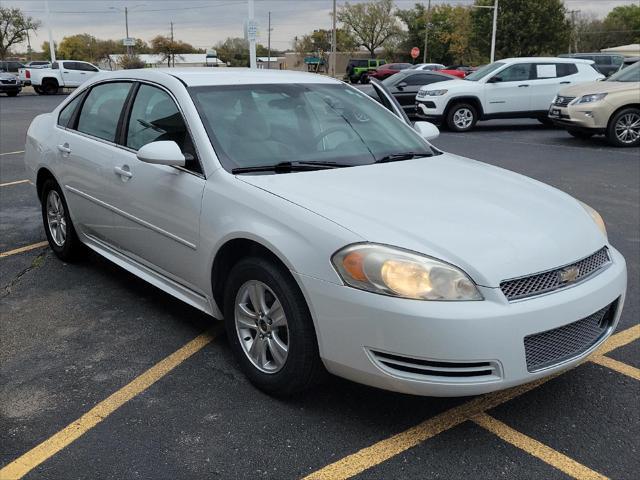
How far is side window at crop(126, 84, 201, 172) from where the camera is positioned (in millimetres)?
3770

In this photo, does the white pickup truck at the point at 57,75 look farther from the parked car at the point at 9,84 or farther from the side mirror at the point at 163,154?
the side mirror at the point at 163,154

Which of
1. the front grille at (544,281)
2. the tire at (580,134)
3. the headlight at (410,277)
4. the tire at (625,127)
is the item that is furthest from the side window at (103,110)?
the tire at (580,134)

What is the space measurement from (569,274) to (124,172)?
272cm

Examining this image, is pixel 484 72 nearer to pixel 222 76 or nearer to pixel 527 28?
pixel 222 76

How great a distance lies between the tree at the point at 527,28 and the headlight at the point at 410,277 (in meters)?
58.4

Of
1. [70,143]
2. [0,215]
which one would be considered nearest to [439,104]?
[0,215]

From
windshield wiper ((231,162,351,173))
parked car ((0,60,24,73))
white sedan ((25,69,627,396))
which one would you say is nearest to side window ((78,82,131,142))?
white sedan ((25,69,627,396))

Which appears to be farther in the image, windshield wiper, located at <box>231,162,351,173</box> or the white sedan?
windshield wiper, located at <box>231,162,351,173</box>

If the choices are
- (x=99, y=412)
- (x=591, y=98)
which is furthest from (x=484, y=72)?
(x=99, y=412)

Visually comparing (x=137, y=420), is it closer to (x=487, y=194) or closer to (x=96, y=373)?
(x=96, y=373)

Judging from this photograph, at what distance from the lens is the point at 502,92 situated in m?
15.6

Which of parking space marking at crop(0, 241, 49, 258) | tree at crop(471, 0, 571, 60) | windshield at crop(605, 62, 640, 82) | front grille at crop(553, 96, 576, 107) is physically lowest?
parking space marking at crop(0, 241, 49, 258)

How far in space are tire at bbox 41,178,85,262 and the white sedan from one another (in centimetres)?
49

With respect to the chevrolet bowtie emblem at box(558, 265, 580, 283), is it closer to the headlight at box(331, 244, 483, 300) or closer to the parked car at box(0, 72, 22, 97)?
the headlight at box(331, 244, 483, 300)
